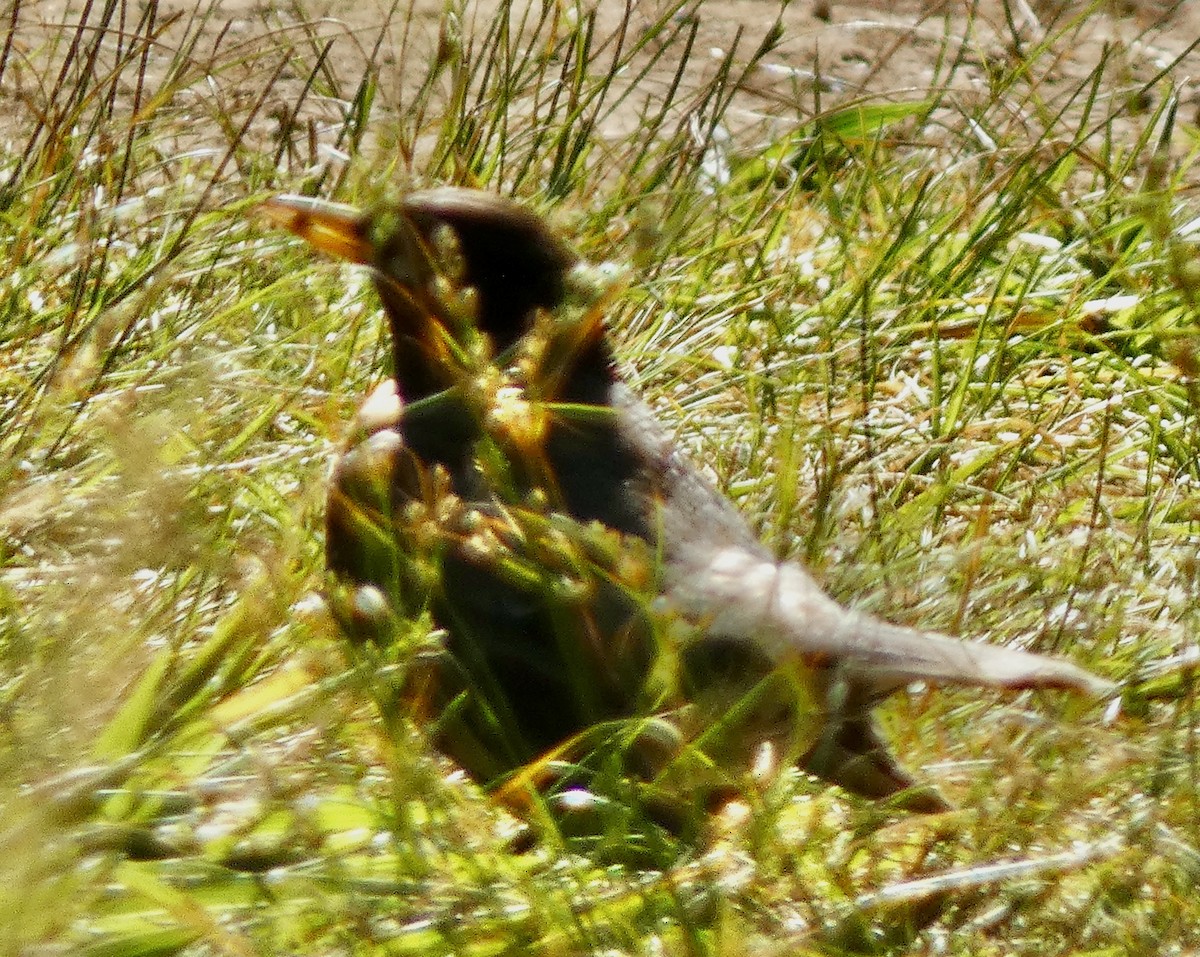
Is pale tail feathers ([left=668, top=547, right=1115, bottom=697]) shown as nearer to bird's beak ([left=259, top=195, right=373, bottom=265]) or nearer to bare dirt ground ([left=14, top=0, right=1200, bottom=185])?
bird's beak ([left=259, top=195, right=373, bottom=265])

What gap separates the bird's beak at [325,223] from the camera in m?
2.69

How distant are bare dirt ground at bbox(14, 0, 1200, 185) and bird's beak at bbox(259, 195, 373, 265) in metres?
0.40

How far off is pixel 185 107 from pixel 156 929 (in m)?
1.91

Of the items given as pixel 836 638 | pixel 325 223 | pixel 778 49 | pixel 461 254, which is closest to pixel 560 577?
pixel 836 638

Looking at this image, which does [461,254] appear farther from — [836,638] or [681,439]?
[836,638]

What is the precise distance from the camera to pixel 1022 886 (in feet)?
5.99

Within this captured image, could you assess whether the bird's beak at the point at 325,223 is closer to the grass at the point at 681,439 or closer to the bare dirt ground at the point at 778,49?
the grass at the point at 681,439

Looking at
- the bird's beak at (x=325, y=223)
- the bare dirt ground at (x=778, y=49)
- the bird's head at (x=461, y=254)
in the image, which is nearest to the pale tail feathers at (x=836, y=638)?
the bird's head at (x=461, y=254)

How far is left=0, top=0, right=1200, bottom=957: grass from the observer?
1715 mm

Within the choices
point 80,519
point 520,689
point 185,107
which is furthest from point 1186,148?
point 80,519

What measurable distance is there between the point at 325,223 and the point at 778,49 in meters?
2.70

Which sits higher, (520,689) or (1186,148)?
(1186,148)

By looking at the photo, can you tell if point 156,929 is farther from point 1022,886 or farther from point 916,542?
point 916,542

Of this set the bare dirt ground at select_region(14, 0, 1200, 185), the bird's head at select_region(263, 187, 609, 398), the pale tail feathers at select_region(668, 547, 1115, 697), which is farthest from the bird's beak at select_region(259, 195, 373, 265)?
the pale tail feathers at select_region(668, 547, 1115, 697)
